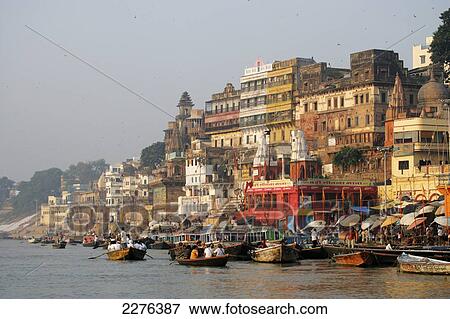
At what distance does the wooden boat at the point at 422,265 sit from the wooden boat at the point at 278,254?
6.24m

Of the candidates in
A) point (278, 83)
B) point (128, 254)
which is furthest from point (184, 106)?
point (128, 254)

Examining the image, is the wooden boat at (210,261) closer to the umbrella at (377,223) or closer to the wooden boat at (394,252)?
the wooden boat at (394,252)

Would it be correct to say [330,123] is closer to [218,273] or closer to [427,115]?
[427,115]

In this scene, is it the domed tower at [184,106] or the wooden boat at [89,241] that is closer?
the wooden boat at [89,241]

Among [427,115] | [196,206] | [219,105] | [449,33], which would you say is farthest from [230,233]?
[219,105]

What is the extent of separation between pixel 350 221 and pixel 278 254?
10093 millimetres

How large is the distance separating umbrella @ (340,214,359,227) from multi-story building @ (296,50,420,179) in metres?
7.05

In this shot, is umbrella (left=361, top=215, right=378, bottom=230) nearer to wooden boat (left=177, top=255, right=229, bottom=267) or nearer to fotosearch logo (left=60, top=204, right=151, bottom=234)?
wooden boat (left=177, top=255, right=229, bottom=267)

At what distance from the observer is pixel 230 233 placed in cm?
4122

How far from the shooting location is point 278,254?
29.2m

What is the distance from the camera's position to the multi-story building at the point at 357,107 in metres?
48.4

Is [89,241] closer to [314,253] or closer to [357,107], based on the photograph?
[357,107]

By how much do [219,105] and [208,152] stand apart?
413 centimetres

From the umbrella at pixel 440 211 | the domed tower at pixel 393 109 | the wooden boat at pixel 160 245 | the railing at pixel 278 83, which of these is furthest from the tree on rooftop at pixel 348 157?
the umbrella at pixel 440 211
